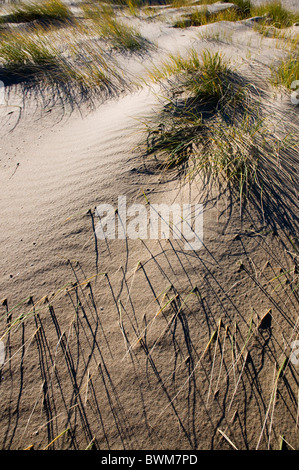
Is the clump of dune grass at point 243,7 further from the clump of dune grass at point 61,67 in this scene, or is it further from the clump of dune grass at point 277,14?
the clump of dune grass at point 61,67

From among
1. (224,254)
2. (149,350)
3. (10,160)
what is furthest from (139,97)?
(149,350)

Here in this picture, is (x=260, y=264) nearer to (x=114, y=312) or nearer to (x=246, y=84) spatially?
(x=114, y=312)

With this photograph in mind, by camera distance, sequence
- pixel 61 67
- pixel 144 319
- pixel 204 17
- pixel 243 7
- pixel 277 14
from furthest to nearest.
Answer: pixel 243 7 → pixel 277 14 → pixel 204 17 → pixel 61 67 → pixel 144 319

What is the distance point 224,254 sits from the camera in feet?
4.26

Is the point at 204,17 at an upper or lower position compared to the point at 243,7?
lower

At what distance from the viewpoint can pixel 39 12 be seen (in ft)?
14.4

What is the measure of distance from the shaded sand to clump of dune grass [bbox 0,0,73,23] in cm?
409

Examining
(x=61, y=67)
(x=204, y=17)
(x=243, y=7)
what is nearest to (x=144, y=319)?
(x=61, y=67)

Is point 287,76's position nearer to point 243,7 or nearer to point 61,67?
point 61,67

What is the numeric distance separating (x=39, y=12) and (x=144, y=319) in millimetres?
5540

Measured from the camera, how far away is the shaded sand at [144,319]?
0.95 meters

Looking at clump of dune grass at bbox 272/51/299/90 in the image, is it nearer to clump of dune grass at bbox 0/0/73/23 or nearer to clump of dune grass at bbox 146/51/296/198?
clump of dune grass at bbox 146/51/296/198

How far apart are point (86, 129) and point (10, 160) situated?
67 centimetres

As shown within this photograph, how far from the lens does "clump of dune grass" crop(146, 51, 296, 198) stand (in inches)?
60.8
